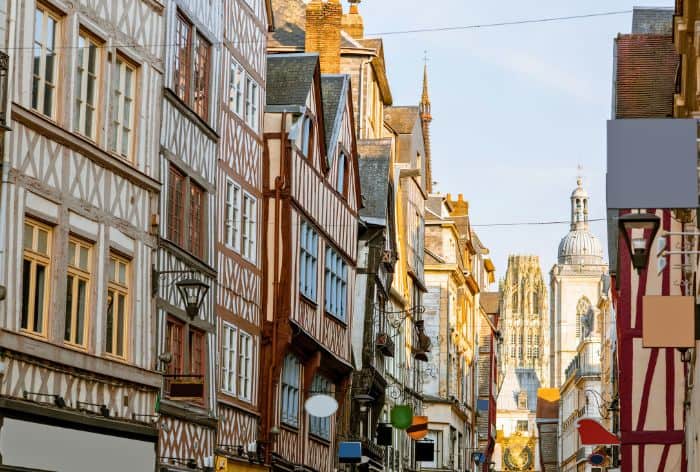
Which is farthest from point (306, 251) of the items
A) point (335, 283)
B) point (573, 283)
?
point (573, 283)

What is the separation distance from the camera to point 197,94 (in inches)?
974

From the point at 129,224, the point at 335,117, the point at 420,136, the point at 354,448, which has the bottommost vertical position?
the point at 354,448

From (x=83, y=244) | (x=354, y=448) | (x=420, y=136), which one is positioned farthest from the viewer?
(x=420, y=136)

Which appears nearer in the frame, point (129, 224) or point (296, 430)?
point (129, 224)

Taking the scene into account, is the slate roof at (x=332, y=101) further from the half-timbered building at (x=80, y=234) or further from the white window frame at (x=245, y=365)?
the half-timbered building at (x=80, y=234)

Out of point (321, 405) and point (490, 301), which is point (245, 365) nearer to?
point (321, 405)

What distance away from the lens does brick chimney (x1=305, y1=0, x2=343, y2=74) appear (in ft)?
124

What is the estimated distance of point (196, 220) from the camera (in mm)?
24453

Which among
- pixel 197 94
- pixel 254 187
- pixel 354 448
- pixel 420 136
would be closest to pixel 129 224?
pixel 197 94

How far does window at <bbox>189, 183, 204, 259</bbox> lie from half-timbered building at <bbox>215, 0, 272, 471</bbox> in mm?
814

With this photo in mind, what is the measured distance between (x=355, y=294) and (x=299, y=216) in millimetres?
8406

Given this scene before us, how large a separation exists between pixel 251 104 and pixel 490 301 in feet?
187

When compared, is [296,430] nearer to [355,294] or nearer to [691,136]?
[355,294]

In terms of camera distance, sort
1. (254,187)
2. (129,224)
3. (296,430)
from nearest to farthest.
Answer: (129,224)
(254,187)
(296,430)
